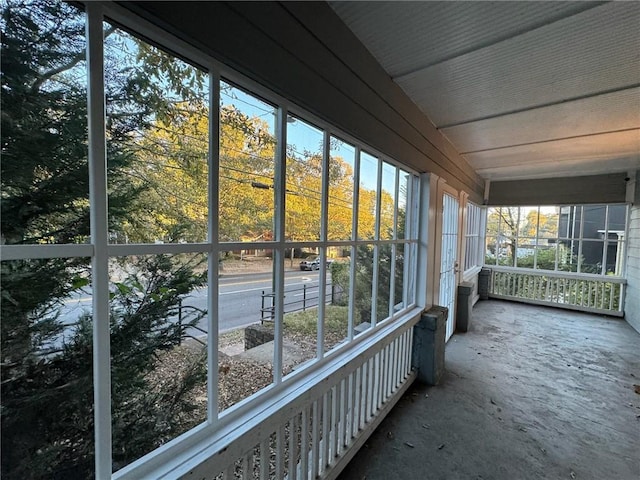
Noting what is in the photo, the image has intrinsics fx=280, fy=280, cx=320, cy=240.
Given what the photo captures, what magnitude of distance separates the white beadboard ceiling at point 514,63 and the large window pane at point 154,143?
940 millimetres

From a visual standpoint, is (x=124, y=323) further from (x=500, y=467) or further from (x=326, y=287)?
(x=500, y=467)

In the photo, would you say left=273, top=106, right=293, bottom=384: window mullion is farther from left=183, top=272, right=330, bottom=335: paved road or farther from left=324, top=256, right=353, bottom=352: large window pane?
left=324, top=256, right=353, bottom=352: large window pane

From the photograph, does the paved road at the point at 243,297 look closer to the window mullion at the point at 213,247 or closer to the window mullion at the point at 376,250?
the window mullion at the point at 213,247

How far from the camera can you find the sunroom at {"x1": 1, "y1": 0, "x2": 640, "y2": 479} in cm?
70

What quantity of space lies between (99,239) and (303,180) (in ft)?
3.01

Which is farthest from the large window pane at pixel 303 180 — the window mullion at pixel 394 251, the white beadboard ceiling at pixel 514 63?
the window mullion at pixel 394 251

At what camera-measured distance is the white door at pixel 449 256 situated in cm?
341

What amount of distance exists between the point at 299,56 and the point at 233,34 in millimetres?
357

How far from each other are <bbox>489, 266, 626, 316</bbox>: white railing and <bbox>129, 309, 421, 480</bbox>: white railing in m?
4.86

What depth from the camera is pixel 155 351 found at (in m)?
0.92

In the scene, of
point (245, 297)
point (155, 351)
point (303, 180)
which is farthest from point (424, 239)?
point (155, 351)

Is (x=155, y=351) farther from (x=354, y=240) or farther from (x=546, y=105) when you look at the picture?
(x=546, y=105)

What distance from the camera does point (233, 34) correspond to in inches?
37.4

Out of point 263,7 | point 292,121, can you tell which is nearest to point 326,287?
point 292,121
